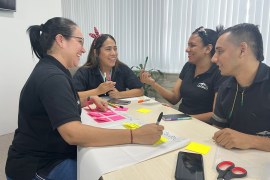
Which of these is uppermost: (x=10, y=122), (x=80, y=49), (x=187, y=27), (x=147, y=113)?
(x=187, y=27)

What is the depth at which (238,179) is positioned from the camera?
755 millimetres

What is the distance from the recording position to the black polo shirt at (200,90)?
1882mm

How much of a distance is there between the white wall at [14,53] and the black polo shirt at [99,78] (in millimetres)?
1165

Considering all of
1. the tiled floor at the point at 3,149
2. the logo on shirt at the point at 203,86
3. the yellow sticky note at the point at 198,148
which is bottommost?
the tiled floor at the point at 3,149

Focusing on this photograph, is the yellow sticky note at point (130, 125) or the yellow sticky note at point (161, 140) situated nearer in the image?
the yellow sticky note at point (161, 140)

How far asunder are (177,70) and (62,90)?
2300mm

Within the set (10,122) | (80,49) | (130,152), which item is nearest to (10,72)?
(10,122)

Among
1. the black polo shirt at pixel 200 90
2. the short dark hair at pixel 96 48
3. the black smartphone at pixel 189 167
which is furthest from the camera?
the short dark hair at pixel 96 48

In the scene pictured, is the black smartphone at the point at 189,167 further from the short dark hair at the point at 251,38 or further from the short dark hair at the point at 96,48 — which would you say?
the short dark hair at the point at 96,48

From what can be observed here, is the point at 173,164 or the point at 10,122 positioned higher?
the point at 173,164

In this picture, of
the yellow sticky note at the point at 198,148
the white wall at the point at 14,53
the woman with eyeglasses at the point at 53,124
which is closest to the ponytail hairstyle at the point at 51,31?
the woman with eyeglasses at the point at 53,124

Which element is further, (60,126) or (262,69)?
(262,69)

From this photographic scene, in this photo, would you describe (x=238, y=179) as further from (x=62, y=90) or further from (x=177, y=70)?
(x=177, y=70)

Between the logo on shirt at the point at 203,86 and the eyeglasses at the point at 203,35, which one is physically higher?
the eyeglasses at the point at 203,35
